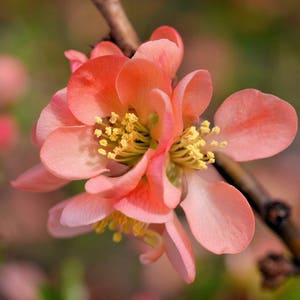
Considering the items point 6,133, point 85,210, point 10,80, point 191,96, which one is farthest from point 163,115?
point 10,80

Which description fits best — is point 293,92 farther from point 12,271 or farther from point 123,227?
point 123,227

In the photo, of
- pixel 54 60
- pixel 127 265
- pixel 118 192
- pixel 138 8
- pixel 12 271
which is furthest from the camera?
pixel 138 8

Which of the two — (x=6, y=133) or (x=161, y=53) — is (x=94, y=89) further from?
(x=6, y=133)

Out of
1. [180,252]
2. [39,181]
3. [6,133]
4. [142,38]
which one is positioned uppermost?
[39,181]

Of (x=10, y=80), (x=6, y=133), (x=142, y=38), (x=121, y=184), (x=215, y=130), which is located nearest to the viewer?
(x=121, y=184)

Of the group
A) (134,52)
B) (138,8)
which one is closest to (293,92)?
(138,8)

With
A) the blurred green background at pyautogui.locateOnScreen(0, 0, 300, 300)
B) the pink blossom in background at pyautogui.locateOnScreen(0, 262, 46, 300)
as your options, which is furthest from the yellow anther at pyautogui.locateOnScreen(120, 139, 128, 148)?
the blurred green background at pyautogui.locateOnScreen(0, 0, 300, 300)
